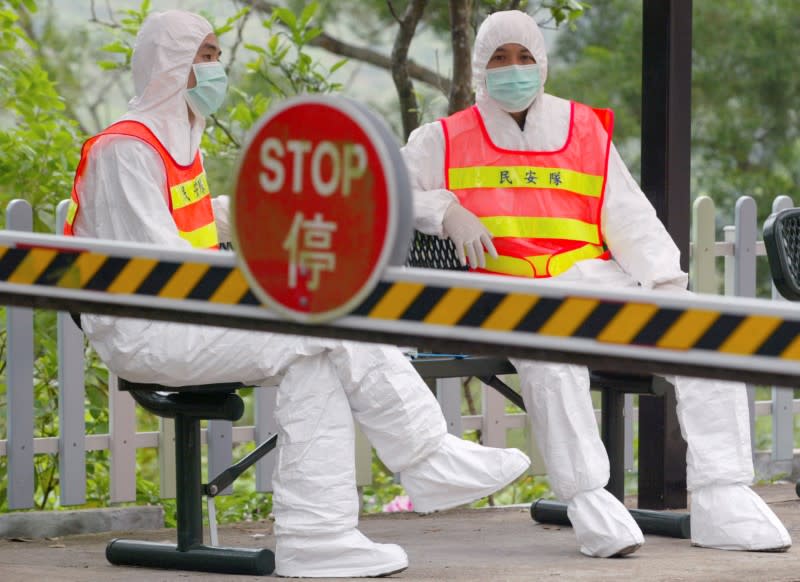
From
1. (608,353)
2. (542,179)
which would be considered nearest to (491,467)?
(542,179)

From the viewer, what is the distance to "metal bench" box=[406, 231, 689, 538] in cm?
496

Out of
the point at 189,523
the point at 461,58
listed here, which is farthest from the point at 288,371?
the point at 461,58

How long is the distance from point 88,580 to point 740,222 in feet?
10.5

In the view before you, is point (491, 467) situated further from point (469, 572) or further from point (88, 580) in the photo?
point (88, 580)

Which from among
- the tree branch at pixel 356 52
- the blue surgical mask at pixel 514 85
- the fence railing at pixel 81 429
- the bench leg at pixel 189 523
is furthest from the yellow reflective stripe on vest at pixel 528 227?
the tree branch at pixel 356 52

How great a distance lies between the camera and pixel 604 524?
4.70m

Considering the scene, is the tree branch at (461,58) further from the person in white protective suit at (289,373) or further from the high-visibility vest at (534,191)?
the person in white protective suit at (289,373)

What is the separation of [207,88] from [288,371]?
88 centimetres

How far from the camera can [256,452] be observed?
15.9 feet

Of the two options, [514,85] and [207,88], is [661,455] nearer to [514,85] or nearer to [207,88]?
[514,85]

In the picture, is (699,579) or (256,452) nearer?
(699,579)

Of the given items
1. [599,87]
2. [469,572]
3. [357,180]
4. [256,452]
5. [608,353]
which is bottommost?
[469,572]

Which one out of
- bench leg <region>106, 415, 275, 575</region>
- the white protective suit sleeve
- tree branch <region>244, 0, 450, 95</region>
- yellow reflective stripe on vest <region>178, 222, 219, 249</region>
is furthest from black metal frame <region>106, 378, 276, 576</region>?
tree branch <region>244, 0, 450, 95</region>

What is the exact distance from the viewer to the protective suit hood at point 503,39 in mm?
5168
